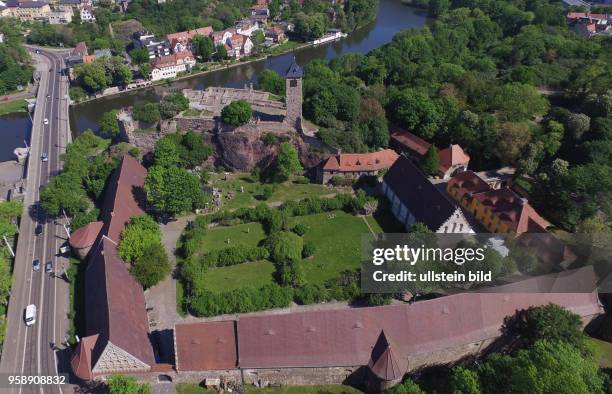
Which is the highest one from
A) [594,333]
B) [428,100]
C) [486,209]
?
[428,100]

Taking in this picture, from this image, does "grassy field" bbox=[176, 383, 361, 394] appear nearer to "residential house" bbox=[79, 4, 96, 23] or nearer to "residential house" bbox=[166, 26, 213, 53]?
"residential house" bbox=[166, 26, 213, 53]

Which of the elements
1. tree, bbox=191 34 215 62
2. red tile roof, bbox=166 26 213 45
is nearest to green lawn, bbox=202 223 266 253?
tree, bbox=191 34 215 62

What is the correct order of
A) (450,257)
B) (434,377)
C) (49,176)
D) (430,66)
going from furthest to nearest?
(430,66) → (49,176) → (450,257) → (434,377)

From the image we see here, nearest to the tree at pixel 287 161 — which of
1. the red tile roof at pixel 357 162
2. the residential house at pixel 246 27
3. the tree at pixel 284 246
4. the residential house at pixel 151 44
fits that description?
the red tile roof at pixel 357 162

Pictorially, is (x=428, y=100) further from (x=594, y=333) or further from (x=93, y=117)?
(x=93, y=117)

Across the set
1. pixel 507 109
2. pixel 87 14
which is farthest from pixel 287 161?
pixel 87 14

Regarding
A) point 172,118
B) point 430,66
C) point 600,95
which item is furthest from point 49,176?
point 600,95
